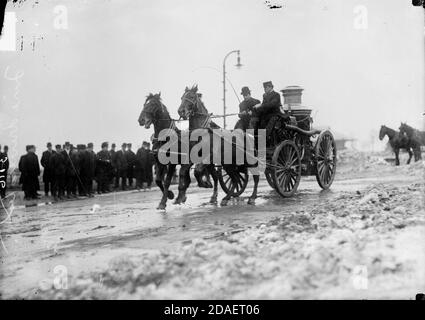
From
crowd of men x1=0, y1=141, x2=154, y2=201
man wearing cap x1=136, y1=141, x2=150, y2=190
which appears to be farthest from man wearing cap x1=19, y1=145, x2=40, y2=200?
man wearing cap x1=136, y1=141, x2=150, y2=190

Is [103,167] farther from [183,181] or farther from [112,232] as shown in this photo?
[112,232]

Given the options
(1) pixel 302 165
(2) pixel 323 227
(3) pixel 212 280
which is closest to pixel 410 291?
Answer: (2) pixel 323 227

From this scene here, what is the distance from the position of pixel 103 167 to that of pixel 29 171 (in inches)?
121

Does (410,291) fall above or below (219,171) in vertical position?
below

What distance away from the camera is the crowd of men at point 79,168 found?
14719 mm

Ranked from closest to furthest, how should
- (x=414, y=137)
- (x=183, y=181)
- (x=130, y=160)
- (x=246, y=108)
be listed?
(x=183, y=181) → (x=246, y=108) → (x=130, y=160) → (x=414, y=137)

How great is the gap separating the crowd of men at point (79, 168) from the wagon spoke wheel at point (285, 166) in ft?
24.5

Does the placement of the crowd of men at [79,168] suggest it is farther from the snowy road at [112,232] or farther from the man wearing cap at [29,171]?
the snowy road at [112,232]

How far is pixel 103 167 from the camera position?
17109 millimetres

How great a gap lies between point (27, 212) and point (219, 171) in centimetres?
477

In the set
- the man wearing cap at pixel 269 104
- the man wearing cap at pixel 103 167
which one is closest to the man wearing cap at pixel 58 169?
the man wearing cap at pixel 103 167

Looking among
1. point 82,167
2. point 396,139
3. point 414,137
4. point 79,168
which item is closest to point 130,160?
point 82,167

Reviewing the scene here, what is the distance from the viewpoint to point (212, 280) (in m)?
4.95

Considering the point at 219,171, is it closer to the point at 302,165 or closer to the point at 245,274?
the point at 302,165
